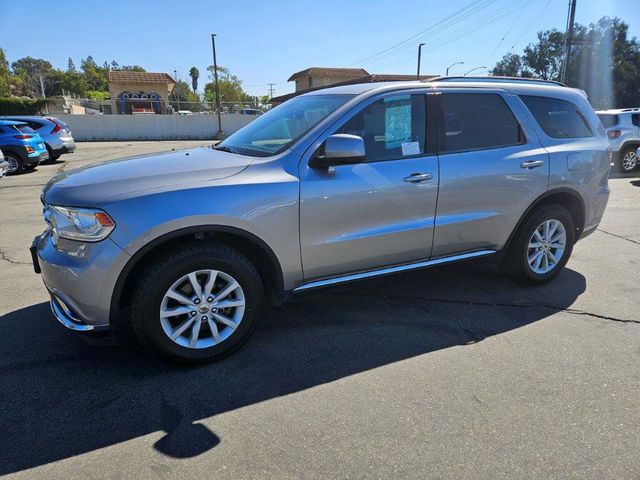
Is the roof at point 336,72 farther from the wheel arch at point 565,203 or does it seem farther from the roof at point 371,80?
the wheel arch at point 565,203

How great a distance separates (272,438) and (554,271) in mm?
3383

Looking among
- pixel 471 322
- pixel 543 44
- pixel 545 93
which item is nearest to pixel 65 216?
pixel 471 322

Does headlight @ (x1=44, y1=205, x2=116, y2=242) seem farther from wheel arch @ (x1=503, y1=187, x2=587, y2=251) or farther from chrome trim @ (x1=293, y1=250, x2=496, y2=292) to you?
wheel arch @ (x1=503, y1=187, x2=587, y2=251)

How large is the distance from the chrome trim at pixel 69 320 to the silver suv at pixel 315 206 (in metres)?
0.01

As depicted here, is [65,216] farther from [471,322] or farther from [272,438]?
[471,322]

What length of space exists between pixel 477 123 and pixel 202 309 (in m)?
2.74

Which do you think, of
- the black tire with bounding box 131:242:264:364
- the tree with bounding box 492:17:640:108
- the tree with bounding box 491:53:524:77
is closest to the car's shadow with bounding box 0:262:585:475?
the black tire with bounding box 131:242:264:364

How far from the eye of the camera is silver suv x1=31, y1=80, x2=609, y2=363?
111 inches

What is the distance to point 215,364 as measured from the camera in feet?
10.3

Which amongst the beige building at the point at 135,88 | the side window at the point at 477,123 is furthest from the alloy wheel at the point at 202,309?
the beige building at the point at 135,88

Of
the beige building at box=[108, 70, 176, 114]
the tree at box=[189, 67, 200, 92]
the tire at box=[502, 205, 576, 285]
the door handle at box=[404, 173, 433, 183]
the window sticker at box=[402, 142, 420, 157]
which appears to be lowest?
the tire at box=[502, 205, 576, 285]

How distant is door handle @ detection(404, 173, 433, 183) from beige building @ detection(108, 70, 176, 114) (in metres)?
44.7

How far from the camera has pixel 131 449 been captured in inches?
93.3

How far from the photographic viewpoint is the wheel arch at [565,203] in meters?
4.20
